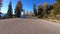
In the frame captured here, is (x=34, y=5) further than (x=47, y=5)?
Yes

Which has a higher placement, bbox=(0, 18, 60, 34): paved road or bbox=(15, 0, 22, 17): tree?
bbox=(15, 0, 22, 17): tree

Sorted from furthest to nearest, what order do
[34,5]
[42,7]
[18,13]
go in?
[34,5] < [42,7] < [18,13]

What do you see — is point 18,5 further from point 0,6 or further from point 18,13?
point 0,6

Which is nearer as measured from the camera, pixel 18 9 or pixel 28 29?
pixel 28 29

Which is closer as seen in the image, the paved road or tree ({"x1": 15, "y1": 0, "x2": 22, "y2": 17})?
the paved road

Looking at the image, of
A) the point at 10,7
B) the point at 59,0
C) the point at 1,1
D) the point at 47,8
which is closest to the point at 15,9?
the point at 10,7

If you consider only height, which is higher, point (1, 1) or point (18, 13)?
point (1, 1)

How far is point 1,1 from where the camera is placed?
193ft

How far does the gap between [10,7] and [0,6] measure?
59.6 feet

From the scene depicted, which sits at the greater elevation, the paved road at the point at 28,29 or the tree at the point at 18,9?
the tree at the point at 18,9

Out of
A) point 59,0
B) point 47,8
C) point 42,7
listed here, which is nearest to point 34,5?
point 42,7

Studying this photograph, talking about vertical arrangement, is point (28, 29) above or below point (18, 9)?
below

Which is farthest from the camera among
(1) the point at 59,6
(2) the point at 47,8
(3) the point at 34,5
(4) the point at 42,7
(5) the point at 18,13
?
(3) the point at 34,5

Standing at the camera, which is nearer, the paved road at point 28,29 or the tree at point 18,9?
the paved road at point 28,29
